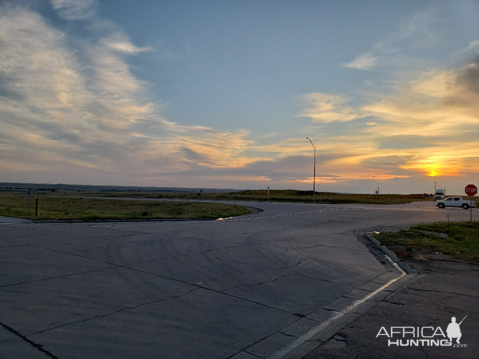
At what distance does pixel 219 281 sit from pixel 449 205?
48887mm

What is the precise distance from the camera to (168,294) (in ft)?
23.6

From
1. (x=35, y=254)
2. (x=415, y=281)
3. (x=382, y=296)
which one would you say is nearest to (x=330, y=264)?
(x=415, y=281)

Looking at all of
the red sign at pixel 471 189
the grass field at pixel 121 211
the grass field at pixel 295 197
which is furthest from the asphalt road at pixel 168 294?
the grass field at pixel 295 197

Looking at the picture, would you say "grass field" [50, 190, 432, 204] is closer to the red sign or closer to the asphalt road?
the red sign

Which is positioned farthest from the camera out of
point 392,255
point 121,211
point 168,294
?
point 121,211

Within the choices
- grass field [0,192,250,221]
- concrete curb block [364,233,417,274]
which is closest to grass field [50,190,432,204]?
grass field [0,192,250,221]

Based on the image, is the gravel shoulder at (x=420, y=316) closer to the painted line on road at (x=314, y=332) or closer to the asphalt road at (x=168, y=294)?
the painted line on road at (x=314, y=332)

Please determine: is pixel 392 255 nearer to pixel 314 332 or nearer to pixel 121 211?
pixel 314 332

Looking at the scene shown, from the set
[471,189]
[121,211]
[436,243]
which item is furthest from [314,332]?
[121,211]

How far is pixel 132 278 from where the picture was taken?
8250mm

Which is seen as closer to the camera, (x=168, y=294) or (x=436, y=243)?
(x=168, y=294)

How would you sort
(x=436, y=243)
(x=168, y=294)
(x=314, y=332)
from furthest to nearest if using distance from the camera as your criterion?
(x=436, y=243)
(x=168, y=294)
(x=314, y=332)

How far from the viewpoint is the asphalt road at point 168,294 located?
16.4 feet

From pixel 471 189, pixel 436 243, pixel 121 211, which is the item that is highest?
pixel 471 189
